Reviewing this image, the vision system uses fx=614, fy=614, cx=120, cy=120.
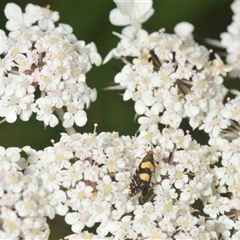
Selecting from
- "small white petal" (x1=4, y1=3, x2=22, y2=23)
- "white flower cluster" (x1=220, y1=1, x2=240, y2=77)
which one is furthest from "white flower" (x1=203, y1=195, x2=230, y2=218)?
"small white petal" (x1=4, y1=3, x2=22, y2=23)

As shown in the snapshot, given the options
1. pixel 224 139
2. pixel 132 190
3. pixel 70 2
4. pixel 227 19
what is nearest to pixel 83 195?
pixel 132 190

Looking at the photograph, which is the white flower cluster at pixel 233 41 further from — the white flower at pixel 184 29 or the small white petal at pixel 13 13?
the small white petal at pixel 13 13

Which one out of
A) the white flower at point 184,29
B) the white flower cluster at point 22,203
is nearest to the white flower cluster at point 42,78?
the white flower cluster at point 22,203

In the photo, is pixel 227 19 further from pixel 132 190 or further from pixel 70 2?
pixel 132 190

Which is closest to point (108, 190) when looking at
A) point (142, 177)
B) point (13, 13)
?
point (142, 177)

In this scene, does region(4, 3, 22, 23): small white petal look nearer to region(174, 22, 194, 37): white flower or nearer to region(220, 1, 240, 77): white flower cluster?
region(174, 22, 194, 37): white flower

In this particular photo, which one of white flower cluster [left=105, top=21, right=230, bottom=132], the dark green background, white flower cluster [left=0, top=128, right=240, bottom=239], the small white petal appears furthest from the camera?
the dark green background

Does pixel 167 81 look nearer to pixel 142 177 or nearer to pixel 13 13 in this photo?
pixel 142 177
